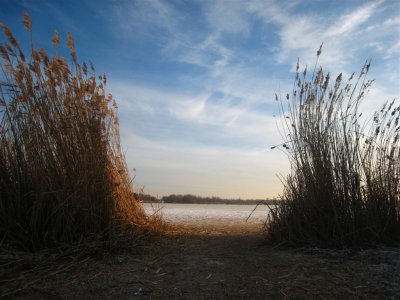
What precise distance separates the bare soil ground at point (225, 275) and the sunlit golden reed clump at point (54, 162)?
423 millimetres

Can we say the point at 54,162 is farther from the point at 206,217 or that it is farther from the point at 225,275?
the point at 206,217

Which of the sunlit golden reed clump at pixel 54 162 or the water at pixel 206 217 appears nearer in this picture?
the sunlit golden reed clump at pixel 54 162

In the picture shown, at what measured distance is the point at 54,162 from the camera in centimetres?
303

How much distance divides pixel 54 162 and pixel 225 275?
63.6 inches

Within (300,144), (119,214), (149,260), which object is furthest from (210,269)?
(300,144)

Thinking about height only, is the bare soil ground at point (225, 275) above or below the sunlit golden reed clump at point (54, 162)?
below

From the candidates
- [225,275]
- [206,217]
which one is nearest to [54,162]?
[225,275]

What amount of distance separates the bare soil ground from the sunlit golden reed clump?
0.42 metres

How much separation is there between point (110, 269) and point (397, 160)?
108 inches

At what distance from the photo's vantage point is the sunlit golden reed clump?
112 inches

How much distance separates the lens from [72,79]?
3.48 metres

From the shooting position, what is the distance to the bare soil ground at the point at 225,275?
2109 millimetres

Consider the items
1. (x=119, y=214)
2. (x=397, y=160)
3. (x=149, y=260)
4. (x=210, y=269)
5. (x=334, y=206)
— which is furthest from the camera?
(x=397, y=160)

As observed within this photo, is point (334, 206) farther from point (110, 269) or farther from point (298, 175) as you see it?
point (110, 269)
